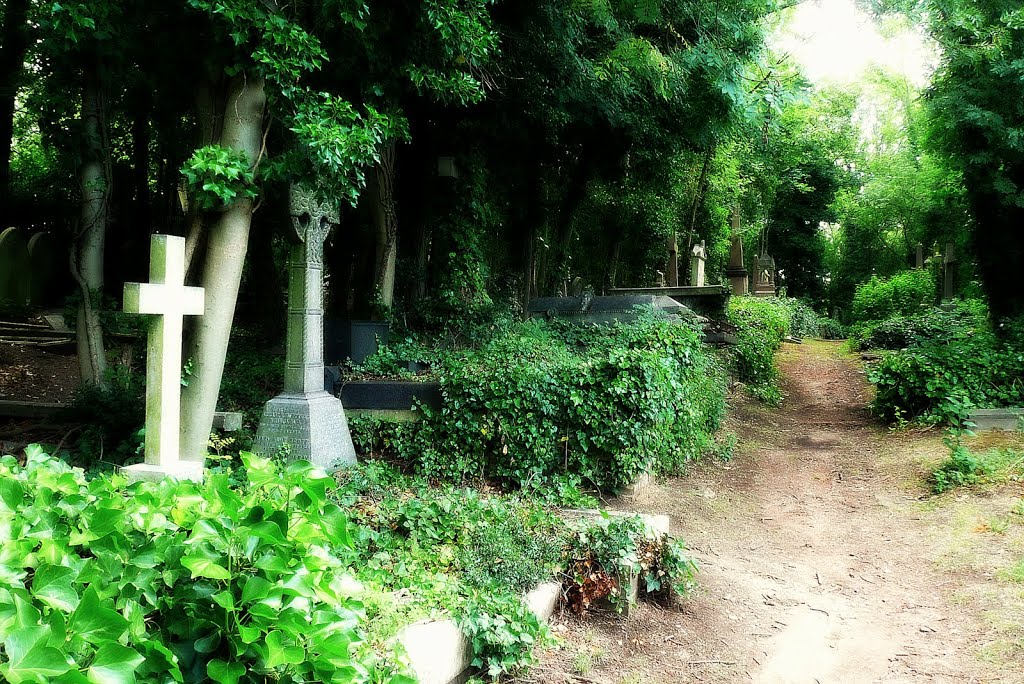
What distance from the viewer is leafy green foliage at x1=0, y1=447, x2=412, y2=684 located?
142 centimetres

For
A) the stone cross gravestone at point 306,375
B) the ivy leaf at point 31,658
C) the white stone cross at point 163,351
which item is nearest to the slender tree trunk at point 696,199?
the stone cross gravestone at point 306,375

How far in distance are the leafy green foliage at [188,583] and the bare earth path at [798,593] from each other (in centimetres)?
202

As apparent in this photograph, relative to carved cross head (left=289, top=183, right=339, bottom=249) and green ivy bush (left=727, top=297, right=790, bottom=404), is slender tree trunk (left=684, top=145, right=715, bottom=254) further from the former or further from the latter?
carved cross head (left=289, top=183, right=339, bottom=249)

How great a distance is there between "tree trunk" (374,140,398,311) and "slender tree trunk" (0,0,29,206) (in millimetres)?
4242

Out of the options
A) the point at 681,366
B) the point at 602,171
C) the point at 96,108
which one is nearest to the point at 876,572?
the point at 681,366

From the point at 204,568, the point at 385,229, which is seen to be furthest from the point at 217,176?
the point at 204,568

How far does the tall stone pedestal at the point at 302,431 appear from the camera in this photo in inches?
240

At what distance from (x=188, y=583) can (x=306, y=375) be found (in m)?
4.83

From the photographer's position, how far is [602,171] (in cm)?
1419

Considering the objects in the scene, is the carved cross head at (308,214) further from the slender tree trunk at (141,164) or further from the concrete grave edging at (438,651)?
the slender tree trunk at (141,164)

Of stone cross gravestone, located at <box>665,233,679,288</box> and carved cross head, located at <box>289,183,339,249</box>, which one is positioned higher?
stone cross gravestone, located at <box>665,233,679,288</box>

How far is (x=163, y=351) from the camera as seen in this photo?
12.0 feet

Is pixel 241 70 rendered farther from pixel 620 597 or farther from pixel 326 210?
pixel 620 597

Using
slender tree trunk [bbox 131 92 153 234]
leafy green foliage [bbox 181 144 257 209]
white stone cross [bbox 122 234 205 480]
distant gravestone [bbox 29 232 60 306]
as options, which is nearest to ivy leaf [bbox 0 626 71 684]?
white stone cross [bbox 122 234 205 480]
